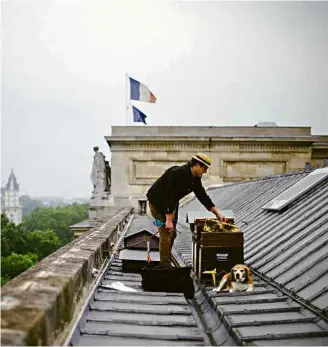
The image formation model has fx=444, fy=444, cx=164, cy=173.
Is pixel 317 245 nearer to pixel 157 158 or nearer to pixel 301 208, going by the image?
pixel 301 208

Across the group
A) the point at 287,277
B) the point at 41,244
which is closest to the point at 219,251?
the point at 287,277

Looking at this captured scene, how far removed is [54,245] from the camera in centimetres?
6700

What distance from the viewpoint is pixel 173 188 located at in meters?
5.60

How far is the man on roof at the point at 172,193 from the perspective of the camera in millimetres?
5516

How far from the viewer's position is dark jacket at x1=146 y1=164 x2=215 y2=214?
5.57 m

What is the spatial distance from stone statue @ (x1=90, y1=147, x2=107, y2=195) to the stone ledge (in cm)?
2242

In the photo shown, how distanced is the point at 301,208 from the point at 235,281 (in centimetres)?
313

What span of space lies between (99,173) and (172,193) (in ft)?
70.8

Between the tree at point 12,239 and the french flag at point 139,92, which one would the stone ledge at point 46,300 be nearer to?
the french flag at point 139,92

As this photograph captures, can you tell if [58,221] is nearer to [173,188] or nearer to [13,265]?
[13,265]

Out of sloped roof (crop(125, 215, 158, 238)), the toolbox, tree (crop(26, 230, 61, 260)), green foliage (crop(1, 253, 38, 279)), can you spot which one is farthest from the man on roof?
tree (crop(26, 230, 61, 260))

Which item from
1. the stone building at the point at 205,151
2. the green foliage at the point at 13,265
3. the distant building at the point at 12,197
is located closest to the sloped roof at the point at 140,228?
the stone building at the point at 205,151

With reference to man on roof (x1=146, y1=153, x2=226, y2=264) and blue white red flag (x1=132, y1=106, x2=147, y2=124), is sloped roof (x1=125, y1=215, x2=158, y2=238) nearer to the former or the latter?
man on roof (x1=146, y1=153, x2=226, y2=264)

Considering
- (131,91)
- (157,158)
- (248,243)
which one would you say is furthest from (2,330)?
(131,91)
